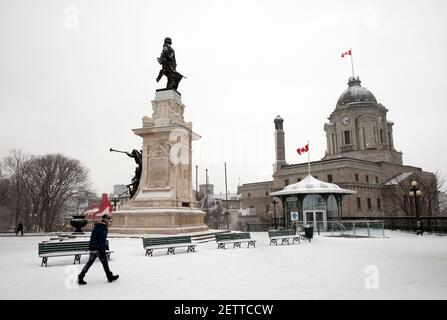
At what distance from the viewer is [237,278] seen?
26.0ft

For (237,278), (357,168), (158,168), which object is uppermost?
(357,168)

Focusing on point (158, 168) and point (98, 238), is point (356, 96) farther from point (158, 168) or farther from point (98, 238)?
point (98, 238)

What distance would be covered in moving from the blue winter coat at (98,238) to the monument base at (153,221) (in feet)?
29.3

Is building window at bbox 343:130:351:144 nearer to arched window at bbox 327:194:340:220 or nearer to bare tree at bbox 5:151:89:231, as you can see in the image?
arched window at bbox 327:194:340:220

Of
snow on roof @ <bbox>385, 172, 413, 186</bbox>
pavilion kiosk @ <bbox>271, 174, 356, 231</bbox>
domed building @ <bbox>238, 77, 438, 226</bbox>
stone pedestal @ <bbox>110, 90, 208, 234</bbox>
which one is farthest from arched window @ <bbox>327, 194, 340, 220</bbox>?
snow on roof @ <bbox>385, 172, 413, 186</bbox>

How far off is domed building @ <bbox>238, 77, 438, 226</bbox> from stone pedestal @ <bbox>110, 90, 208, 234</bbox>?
2617cm

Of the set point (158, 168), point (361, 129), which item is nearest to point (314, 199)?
point (158, 168)

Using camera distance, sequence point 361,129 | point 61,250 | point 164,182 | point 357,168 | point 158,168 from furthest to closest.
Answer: point 361,129, point 357,168, point 158,168, point 164,182, point 61,250

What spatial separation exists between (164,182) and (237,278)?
1147 centimetres

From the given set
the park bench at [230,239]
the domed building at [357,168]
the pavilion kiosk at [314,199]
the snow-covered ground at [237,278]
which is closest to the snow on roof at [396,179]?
the domed building at [357,168]

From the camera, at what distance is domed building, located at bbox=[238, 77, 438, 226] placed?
4684 centimetres

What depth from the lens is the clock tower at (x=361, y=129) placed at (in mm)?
55312

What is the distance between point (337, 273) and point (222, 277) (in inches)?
121
